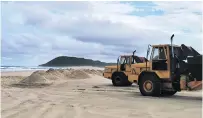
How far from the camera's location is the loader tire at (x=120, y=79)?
1921 centimetres

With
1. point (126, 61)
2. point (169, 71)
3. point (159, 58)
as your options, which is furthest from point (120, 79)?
point (169, 71)

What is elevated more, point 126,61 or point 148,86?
point 126,61

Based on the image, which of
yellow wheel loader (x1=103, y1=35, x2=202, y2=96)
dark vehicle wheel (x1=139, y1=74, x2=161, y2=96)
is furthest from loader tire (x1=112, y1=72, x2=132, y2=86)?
dark vehicle wheel (x1=139, y1=74, x2=161, y2=96)

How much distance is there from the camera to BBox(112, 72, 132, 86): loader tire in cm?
1921

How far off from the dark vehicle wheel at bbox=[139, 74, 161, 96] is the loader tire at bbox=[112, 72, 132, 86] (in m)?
5.62

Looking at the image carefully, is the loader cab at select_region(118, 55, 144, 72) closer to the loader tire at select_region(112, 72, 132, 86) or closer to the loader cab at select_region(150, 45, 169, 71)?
the loader tire at select_region(112, 72, 132, 86)

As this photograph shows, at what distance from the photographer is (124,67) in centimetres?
1955

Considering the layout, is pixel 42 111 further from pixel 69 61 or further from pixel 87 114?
pixel 69 61

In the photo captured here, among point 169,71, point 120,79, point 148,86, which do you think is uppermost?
point 169,71

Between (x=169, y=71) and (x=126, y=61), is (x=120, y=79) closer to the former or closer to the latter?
(x=126, y=61)

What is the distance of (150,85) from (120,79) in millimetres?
6149

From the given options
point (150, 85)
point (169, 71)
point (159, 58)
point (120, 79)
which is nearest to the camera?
point (169, 71)

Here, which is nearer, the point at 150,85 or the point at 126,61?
the point at 150,85

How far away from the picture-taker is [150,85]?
13.2 meters
